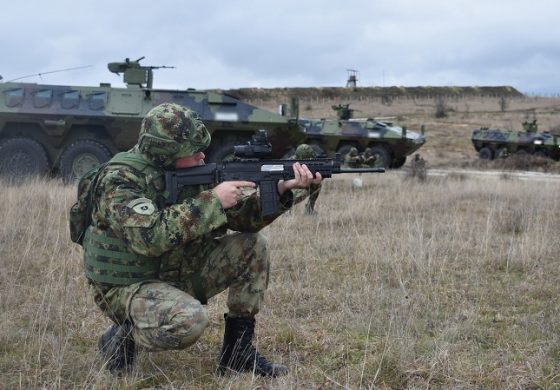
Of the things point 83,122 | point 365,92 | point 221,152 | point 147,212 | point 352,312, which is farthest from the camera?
point 365,92

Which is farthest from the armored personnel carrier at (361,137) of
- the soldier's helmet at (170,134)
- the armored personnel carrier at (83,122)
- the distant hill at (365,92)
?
the distant hill at (365,92)

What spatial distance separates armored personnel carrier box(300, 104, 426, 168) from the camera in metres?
17.4

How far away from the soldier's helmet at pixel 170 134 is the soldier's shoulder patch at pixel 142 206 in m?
0.28

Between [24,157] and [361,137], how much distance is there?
9.23 m

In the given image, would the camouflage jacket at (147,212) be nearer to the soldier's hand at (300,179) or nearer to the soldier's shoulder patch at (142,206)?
the soldier's shoulder patch at (142,206)

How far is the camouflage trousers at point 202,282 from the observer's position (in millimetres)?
2705

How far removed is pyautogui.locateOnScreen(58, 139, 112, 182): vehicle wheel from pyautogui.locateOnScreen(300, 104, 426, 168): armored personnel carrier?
6638 millimetres

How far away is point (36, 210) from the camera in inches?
281

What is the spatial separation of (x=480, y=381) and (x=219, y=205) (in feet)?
4.53

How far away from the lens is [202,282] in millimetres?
3023

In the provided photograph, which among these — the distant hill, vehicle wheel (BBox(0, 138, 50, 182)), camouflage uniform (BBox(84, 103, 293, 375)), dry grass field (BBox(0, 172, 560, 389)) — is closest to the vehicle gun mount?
vehicle wheel (BBox(0, 138, 50, 182))

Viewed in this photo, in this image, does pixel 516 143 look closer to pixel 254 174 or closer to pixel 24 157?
pixel 24 157

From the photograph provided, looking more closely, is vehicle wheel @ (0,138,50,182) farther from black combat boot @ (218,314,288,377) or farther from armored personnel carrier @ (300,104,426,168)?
black combat boot @ (218,314,288,377)

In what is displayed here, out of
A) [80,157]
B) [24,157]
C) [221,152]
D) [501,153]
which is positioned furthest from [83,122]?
[501,153]
